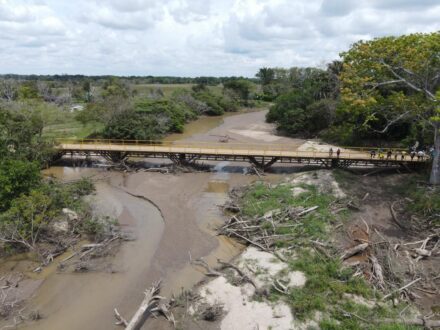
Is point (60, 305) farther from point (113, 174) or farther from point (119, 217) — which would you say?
point (113, 174)

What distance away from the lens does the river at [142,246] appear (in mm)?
15539

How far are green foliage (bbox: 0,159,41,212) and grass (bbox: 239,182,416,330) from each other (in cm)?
1419

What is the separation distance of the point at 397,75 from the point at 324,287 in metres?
15.7

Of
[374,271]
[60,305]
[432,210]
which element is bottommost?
[60,305]

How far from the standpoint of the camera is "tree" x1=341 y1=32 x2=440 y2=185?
22.4 m

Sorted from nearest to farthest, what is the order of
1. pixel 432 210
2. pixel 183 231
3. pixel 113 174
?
1. pixel 432 210
2. pixel 183 231
3. pixel 113 174

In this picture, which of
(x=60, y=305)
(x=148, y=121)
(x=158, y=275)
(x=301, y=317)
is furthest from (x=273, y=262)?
(x=148, y=121)

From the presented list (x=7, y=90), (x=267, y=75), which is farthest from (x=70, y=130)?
(x=267, y=75)

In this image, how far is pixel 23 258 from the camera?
1912 cm

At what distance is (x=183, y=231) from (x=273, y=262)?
272 inches

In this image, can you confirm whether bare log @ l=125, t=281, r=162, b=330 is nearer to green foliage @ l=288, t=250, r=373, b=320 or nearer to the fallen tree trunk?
the fallen tree trunk

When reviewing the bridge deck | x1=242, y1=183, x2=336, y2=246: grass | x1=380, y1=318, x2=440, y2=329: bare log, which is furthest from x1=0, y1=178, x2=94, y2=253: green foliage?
x1=380, y1=318, x2=440, y2=329: bare log

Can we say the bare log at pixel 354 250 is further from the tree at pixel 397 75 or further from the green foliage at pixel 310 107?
the green foliage at pixel 310 107

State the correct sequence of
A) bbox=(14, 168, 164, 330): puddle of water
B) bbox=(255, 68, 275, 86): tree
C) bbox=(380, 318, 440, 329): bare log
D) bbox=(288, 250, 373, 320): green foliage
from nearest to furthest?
bbox=(380, 318, 440, 329): bare log < bbox=(288, 250, 373, 320): green foliage < bbox=(14, 168, 164, 330): puddle of water < bbox=(255, 68, 275, 86): tree
